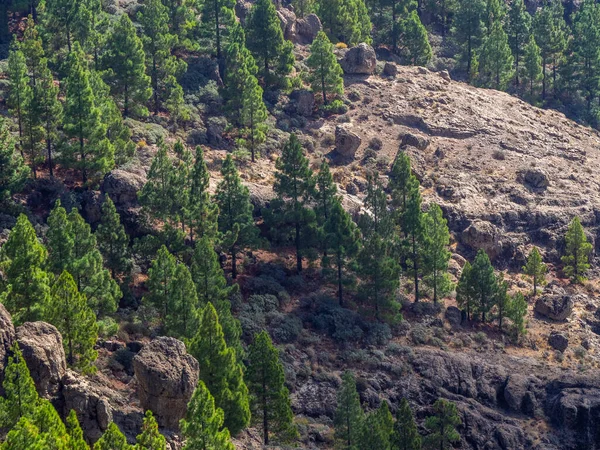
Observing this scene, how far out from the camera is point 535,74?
151m

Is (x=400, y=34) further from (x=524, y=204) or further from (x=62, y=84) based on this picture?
(x=62, y=84)

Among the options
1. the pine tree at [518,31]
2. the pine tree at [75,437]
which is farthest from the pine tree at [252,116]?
the pine tree at [75,437]

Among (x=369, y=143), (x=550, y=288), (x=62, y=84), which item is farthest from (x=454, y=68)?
(x=62, y=84)

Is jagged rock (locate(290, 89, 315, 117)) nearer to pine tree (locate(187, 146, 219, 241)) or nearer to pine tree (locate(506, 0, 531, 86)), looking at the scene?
pine tree (locate(187, 146, 219, 241))

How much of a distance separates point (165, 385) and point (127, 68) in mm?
50879

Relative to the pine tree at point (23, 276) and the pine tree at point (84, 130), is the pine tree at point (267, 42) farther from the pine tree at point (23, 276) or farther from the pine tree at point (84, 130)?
the pine tree at point (23, 276)

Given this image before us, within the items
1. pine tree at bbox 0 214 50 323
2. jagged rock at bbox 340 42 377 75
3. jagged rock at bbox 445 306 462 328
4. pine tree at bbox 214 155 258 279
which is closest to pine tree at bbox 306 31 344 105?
jagged rock at bbox 340 42 377 75

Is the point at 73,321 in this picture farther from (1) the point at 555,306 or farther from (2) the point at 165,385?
(1) the point at 555,306

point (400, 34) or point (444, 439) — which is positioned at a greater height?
point (400, 34)

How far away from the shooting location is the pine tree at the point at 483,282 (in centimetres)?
10269

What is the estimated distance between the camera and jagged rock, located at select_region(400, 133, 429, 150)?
130m

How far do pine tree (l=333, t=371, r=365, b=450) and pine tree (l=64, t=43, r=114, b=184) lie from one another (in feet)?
110

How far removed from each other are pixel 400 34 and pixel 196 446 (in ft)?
328

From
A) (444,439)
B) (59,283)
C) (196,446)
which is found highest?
(59,283)
